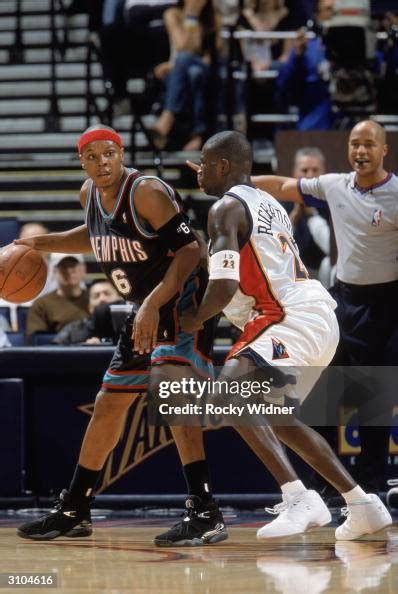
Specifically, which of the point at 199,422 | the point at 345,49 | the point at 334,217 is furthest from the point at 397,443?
the point at 345,49

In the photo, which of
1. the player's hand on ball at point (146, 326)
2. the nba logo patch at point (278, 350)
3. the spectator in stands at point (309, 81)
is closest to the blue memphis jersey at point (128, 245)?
the player's hand on ball at point (146, 326)

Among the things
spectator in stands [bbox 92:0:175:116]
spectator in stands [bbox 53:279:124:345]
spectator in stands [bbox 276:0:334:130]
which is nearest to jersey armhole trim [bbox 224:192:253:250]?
spectator in stands [bbox 53:279:124:345]

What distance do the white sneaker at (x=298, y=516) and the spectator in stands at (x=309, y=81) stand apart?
560 cm

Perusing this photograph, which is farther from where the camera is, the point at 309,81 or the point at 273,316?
the point at 309,81

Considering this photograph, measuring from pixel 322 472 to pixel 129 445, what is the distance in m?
1.98

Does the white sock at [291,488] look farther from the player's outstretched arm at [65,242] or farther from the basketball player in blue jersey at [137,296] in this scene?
the player's outstretched arm at [65,242]

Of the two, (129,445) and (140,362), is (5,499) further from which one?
(140,362)

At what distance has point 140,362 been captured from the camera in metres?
5.29

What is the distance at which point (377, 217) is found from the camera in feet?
19.6

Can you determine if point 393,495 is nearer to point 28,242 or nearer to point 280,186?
point 280,186

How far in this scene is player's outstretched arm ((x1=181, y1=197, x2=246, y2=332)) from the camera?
476 centimetres

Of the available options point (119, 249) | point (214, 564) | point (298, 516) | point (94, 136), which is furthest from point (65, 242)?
point (214, 564)

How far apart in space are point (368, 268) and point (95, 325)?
198 cm

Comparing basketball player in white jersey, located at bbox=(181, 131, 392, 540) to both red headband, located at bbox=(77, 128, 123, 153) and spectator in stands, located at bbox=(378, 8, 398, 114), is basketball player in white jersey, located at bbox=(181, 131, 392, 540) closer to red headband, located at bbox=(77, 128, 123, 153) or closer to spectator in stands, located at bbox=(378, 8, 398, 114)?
red headband, located at bbox=(77, 128, 123, 153)
